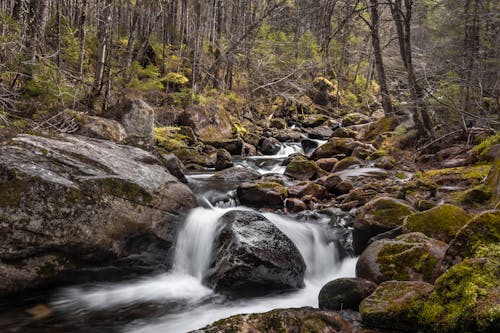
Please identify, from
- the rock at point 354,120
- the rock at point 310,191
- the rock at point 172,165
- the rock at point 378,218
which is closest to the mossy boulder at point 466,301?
the rock at point 378,218

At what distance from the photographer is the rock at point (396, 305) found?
3496 mm

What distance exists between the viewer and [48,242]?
496cm

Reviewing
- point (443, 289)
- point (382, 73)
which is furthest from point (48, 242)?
point (382, 73)

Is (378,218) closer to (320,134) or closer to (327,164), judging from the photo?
(327,164)

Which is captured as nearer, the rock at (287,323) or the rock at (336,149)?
the rock at (287,323)

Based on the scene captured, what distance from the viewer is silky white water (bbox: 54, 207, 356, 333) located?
4996 millimetres

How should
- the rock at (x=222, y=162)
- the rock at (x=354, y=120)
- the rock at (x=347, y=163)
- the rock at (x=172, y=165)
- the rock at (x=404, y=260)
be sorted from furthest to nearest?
the rock at (x=354, y=120) → the rock at (x=222, y=162) → the rock at (x=347, y=163) → the rock at (x=172, y=165) → the rock at (x=404, y=260)

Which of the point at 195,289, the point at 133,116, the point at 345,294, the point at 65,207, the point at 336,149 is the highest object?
the point at 133,116

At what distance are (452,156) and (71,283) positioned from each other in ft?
32.3

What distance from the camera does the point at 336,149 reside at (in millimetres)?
14555

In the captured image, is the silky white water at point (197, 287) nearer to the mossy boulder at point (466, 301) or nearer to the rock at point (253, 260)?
the rock at point (253, 260)

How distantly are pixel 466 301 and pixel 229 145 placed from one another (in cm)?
A: 1399

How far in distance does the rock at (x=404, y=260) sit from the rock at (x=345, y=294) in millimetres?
273

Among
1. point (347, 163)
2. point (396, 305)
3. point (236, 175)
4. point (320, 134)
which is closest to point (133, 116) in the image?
point (236, 175)
